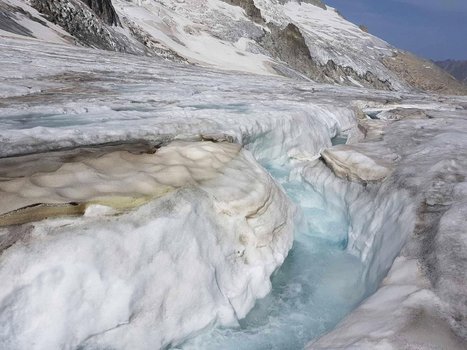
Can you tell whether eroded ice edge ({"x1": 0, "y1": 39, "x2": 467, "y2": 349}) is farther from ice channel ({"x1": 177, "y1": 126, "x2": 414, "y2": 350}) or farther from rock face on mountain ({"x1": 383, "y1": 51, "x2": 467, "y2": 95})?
rock face on mountain ({"x1": 383, "y1": 51, "x2": 467, "y2": 95})

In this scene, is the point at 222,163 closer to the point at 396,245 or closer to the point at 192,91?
the point at 396,245

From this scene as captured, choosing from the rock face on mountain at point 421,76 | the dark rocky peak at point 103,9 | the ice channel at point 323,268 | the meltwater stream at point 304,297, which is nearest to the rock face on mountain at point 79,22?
the dark rocky peak at point 103,9

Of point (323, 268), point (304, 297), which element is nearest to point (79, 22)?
point (323, 268)

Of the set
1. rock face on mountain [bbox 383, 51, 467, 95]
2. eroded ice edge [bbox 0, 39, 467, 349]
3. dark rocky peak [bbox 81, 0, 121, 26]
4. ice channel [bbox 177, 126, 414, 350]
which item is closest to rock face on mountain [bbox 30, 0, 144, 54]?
dark rocky peak [bbox 81, 0, 121, 26]

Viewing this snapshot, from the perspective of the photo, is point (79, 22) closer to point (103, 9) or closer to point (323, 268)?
point (103, 9)

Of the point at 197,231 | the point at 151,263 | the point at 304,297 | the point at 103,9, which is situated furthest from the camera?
the point at 103,9

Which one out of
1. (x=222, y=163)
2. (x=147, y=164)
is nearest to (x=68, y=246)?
(x=147, y=164)
